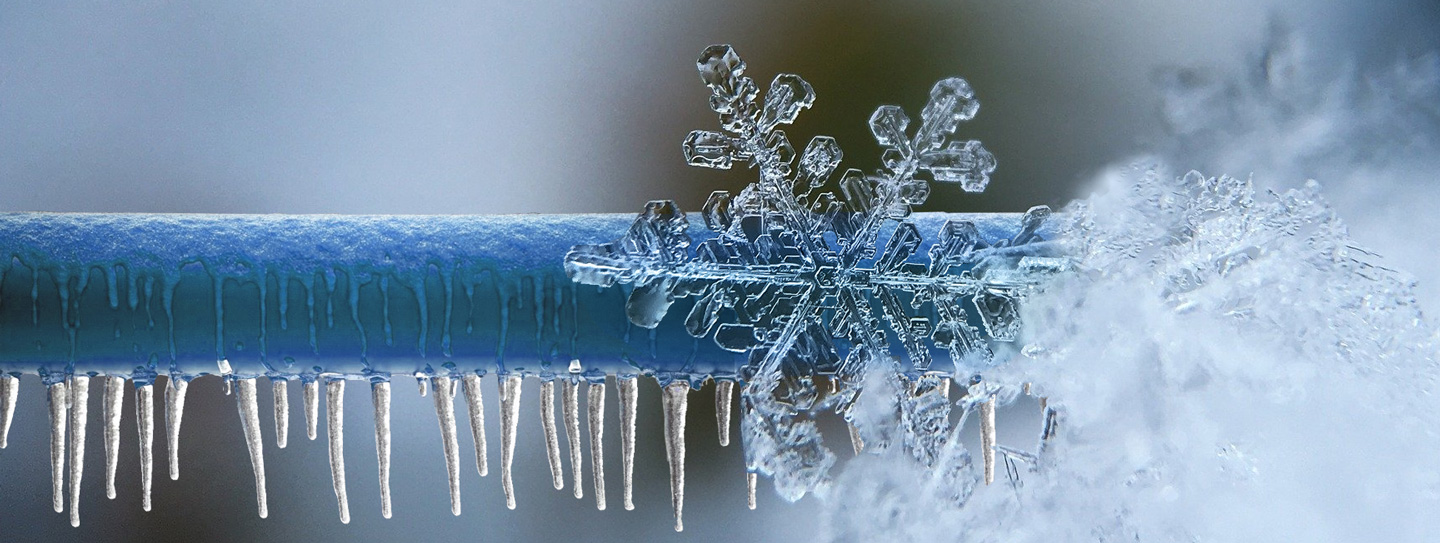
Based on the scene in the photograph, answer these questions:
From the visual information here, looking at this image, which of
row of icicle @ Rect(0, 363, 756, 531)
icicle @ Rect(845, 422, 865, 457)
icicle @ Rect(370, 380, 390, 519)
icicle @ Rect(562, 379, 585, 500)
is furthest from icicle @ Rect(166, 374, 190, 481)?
icicle @ Rect(845, 422, 865, 457)

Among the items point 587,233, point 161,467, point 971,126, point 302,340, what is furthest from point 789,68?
point 161,467

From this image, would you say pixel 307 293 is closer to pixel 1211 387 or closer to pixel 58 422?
pixel 58 422

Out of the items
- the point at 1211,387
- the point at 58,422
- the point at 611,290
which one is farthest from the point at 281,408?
the point at 1211,387

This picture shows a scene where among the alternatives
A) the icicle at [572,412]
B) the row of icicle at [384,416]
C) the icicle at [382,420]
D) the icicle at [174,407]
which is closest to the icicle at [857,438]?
the row of icicle at [384,416]

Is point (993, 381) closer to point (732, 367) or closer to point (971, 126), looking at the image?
point (732, 367)

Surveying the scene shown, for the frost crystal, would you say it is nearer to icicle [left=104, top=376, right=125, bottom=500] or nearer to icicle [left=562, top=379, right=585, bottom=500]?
icicle [left=562, top=379, right=585, bottom=500]

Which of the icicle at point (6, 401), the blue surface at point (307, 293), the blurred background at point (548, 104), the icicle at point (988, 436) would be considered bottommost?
the icicle at point (988, 436)

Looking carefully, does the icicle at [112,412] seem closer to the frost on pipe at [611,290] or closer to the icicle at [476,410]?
the frost on pipe at [611,290]
